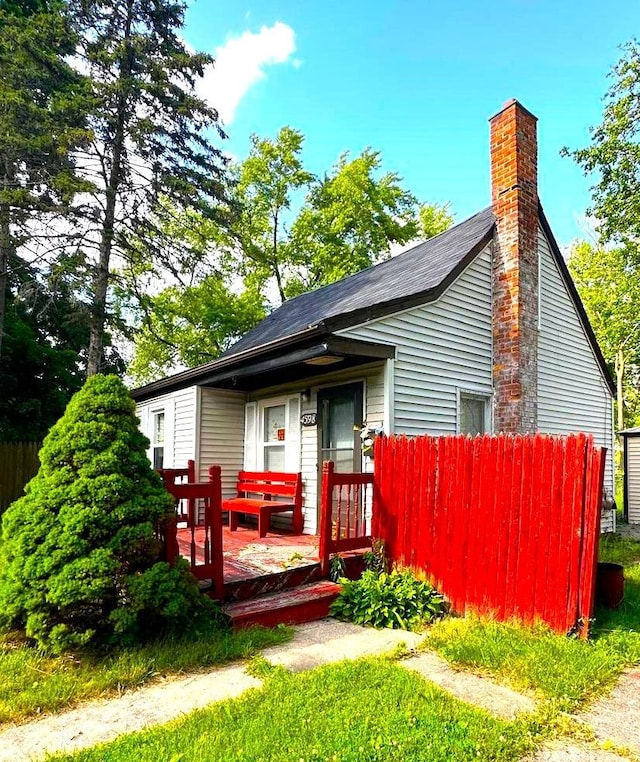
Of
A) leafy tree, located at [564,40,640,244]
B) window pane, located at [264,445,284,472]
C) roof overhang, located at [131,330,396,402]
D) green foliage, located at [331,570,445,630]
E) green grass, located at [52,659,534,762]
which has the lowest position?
green foliage, located at [331,570,445,630]

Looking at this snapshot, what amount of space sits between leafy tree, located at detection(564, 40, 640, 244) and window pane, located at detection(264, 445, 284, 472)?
10633 millimetres

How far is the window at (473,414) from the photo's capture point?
7.73 m

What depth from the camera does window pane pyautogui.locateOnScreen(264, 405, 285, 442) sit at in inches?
336

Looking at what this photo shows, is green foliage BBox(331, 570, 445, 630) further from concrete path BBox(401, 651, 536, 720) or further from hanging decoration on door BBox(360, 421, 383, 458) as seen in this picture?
hanging decoration on door BBox(360, 421, 383, 458)

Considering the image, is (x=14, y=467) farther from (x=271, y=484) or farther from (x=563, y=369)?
(x=563, y=369)

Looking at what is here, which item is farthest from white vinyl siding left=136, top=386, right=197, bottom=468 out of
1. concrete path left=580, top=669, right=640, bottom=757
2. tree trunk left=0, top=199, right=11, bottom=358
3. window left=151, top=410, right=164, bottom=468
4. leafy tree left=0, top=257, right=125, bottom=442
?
leafy tree left=0, top=257, right=125, bottom=442

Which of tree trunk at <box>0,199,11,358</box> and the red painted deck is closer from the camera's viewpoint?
the red painted deck

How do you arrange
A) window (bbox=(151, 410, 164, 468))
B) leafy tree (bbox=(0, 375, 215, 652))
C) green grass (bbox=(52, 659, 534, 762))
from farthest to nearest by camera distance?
1. window (bbox=(151, 410, 164, 468))
2. leafy tree (bbox=(0, 375, 215, 652))
3. green grass (bbox=(52, 659, 534, 762))

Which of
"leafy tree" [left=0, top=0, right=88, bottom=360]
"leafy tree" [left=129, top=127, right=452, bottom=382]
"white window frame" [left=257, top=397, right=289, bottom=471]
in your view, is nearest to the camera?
"white window frame" [left=257, top=397, right=289, bottom=471]

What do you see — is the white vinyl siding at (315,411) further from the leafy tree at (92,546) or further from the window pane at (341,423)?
the leafy tree at (92,546)

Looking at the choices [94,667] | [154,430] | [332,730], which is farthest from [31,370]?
[332,730]

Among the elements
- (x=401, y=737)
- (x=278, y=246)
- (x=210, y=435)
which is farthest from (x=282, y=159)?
(x=401, y=737)

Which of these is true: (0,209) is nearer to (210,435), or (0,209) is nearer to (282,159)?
(210,435)

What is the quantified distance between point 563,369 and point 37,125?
1242cm
